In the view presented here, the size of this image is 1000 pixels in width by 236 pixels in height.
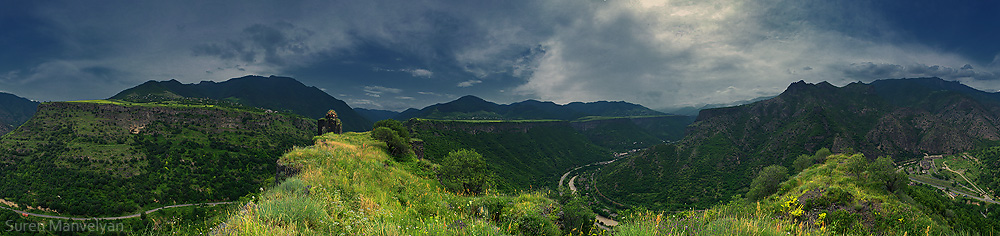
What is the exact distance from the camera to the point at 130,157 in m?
86.2

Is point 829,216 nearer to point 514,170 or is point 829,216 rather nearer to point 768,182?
point 768,182

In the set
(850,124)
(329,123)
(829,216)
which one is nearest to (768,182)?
(829,216)

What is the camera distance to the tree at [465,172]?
86.9 ft

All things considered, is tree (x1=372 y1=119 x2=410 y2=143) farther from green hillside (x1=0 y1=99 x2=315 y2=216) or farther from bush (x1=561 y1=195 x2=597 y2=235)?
green hillside (x1=0 y1=99 x2=315 y2=216)

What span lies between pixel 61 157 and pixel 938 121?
1103ft

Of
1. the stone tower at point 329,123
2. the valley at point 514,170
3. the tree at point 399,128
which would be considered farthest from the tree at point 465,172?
the stone tower at point 329,123

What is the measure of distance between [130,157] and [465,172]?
120916 millimetres

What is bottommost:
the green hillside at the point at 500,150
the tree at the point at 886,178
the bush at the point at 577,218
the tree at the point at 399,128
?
the green hillside at the point at 500,150

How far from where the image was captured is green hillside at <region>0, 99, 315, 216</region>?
7175 centimetres

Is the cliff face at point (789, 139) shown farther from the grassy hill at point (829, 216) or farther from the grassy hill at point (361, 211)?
the grassy hill at point (361, 211)

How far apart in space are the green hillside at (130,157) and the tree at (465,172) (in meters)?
85.5

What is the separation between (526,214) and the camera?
8.30 metres

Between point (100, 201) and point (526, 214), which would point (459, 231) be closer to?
point (526, 214)

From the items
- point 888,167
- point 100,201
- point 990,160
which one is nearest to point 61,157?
point 100,201
